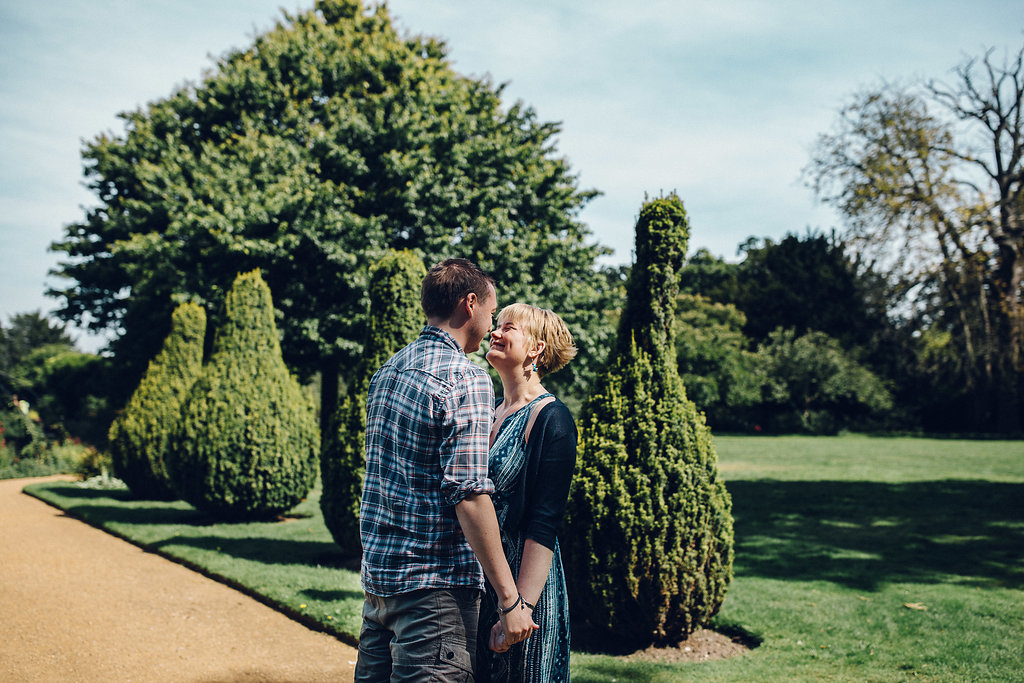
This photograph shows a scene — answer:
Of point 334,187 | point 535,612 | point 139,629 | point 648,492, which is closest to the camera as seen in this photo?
point 535,612

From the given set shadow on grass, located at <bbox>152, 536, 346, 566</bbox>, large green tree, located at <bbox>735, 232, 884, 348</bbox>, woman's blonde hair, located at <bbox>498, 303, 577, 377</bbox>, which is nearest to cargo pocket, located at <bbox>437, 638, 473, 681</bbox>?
woman's blonde hair, located at <bbox>498, 303, 577, 377</bbox>

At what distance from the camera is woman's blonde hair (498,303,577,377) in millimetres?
2830

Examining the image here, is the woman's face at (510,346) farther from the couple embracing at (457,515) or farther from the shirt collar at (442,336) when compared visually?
the shirt collar at (442,336)

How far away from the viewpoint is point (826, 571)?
8336 mm

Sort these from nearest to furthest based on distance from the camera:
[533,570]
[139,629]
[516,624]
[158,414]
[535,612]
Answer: [516,624] < [533,570] < [535,612] < [139,629] < [158,414]

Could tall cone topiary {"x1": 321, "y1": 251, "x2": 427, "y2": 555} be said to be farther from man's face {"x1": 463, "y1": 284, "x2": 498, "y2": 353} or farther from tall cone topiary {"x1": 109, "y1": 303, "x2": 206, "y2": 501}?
tall cone topiary {"x1": 109, "y1": 303, "x2": 206, "y2": 501}

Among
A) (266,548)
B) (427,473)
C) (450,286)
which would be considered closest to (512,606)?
(427,473)

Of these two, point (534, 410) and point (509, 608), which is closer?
point (509, 608)

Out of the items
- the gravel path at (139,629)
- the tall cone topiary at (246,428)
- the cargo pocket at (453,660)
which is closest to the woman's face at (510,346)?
the cargo pocket at (453,660)

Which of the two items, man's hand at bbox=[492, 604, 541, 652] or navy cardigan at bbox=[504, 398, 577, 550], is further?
navy cardigan at bbox=[504, 398, 577, 550]

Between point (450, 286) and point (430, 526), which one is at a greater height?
point (450, 286)

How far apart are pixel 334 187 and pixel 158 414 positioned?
7105 mm

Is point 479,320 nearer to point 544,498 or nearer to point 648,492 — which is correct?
point 544,498

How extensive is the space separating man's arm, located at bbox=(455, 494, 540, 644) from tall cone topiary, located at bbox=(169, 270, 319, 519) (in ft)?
31.4
